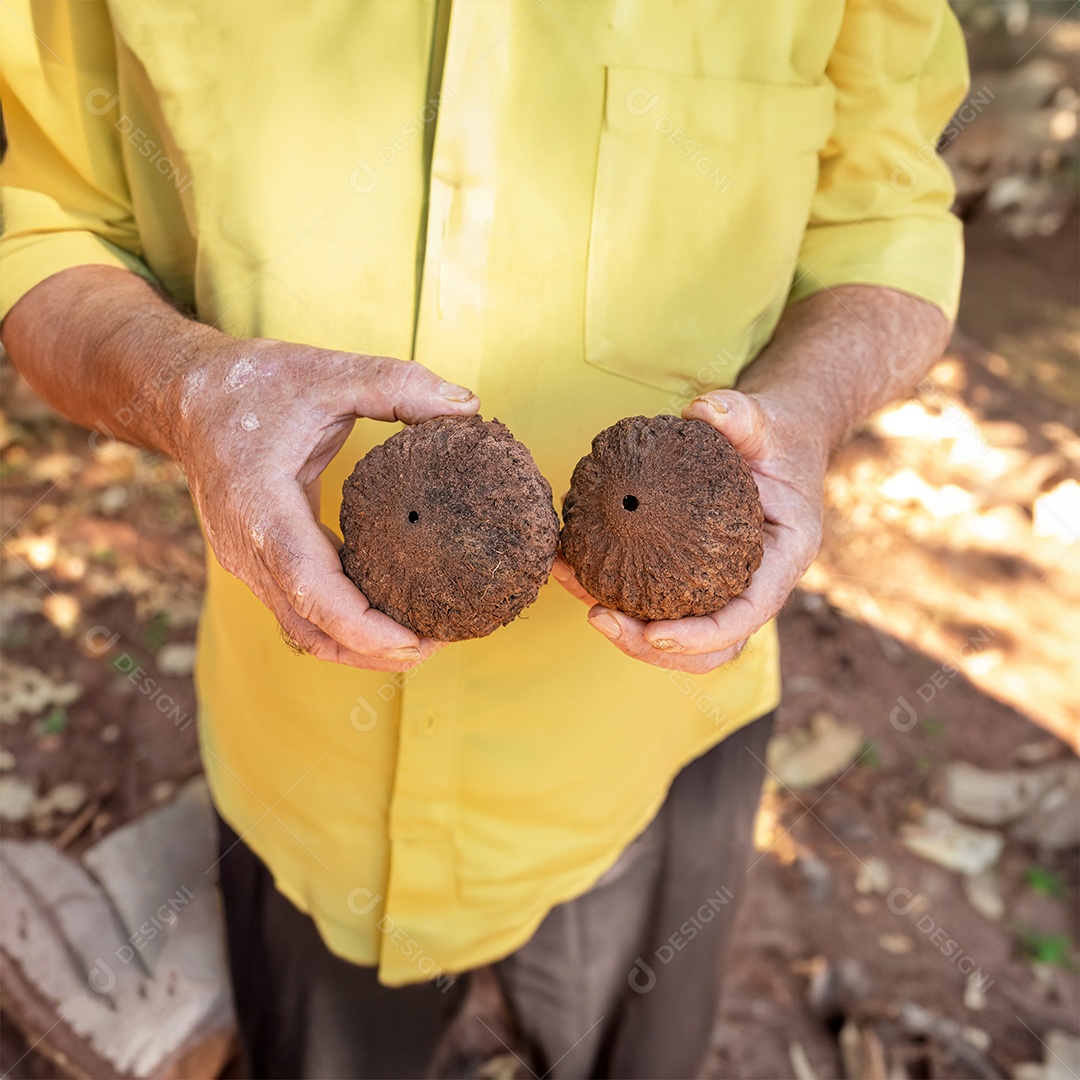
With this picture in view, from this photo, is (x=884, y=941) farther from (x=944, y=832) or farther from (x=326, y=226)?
(x=326, y=226)

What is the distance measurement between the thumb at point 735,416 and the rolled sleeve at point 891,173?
0.55m

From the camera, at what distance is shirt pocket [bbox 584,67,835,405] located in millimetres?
1573

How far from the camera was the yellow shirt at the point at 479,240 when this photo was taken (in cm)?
151

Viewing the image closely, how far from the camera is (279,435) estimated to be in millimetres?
1438

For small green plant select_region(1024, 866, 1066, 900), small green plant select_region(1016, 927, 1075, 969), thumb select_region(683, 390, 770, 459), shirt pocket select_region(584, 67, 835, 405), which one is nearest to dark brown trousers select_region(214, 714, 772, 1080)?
thumb select_region(683, 390, 770, 459)

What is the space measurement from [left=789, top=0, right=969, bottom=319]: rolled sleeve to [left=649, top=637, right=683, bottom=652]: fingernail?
92cm

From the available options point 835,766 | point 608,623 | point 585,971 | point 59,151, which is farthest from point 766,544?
point 835,766

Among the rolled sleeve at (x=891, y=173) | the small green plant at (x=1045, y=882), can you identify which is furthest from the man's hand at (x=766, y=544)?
the small green plant at (x=1045, y=882)

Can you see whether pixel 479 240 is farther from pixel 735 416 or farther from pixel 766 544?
pixel 766 544

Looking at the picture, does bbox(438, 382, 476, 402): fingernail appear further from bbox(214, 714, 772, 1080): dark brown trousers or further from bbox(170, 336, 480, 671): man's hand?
bbox(214, 714, 772, 1080): dark brown trousers

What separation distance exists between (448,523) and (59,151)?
1.05m

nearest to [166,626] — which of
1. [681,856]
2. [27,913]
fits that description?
[27,913]

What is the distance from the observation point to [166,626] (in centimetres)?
407

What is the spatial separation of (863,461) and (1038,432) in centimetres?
127
